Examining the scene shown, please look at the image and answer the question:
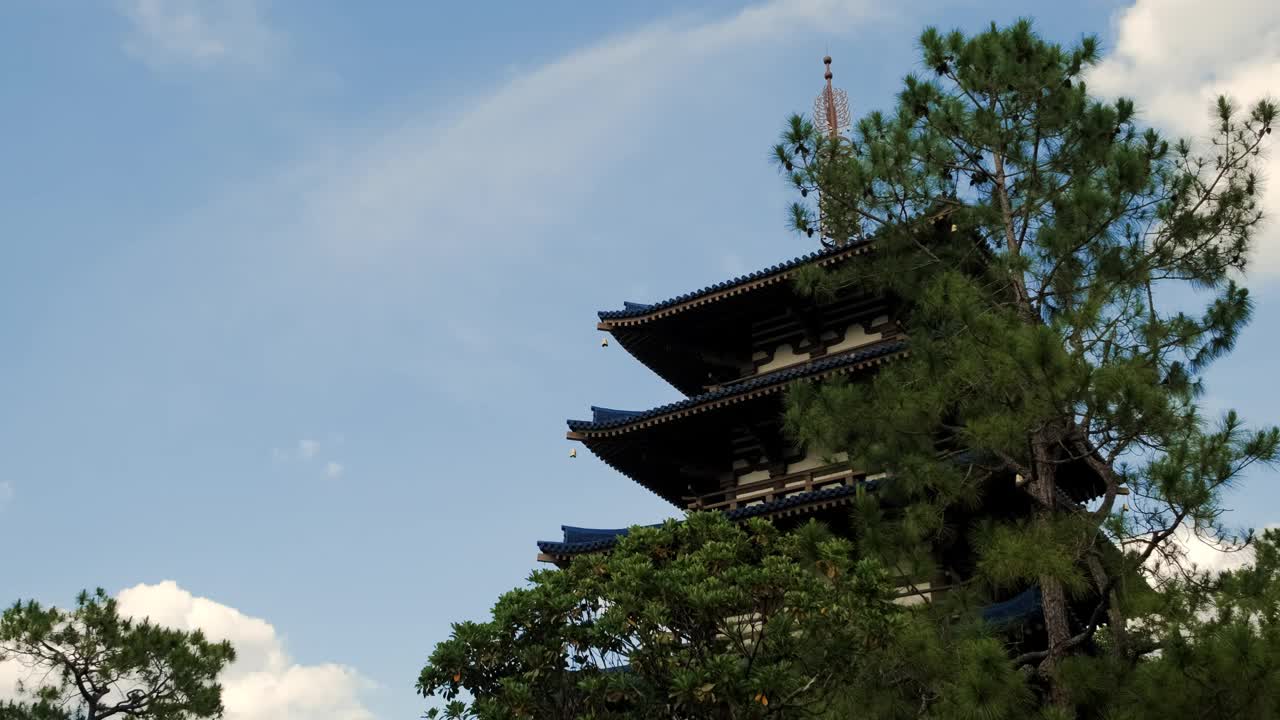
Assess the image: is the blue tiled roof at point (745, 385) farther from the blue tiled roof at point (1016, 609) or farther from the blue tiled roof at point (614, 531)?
the blue tiled roof at point (1016, 609)

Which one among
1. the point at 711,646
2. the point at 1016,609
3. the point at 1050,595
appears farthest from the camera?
the point at 1016,609

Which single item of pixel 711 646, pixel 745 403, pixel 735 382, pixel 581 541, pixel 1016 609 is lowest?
pixel 711 646

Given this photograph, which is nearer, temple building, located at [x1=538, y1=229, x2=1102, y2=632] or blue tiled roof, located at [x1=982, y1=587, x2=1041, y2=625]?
blue tiled roof, located at [x1=982, y1=587, x2=1041, y2=625]

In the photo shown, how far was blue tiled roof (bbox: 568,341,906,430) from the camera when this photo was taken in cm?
1540

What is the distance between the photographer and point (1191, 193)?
38.2 feet

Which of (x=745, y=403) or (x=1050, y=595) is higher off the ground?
(x=745, y=403)

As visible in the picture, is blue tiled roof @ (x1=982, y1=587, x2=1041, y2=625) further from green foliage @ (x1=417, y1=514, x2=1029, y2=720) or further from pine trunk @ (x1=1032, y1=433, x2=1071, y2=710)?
green foliage @ (x1=417, y1=514, x2=1029, y2=720)

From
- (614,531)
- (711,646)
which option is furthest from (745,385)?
(711,646)

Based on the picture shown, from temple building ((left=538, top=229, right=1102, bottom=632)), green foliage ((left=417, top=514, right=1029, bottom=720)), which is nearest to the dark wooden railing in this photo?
temple building ((left=538, top=229, right=1102, bottom=632))

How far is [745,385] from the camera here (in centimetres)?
1620

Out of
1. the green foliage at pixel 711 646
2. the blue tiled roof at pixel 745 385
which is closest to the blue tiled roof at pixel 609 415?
the blue tiled roof at pixel 745 385

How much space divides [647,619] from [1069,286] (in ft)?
18.0

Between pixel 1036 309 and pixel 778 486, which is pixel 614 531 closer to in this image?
pixel 778 486

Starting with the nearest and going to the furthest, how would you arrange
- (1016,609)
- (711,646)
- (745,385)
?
(711,646) → (1016,609) → (745,385)
